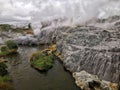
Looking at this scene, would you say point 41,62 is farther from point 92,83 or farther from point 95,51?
point 92,83

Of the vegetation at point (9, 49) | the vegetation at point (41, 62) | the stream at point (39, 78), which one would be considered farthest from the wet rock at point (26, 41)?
the stream at point (39, 78)

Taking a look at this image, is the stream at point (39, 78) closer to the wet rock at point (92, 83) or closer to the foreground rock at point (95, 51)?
the wet rock at point (92, 83)

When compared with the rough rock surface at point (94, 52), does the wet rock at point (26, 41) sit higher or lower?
lower

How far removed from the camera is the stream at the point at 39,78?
54.1m

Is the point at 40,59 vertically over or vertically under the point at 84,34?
under

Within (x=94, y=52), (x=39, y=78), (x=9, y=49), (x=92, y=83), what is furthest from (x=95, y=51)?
(x=9, y=49)

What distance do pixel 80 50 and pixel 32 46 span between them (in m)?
57.4

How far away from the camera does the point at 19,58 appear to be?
86.7m

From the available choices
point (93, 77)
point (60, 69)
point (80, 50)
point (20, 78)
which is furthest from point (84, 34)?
point (20, 78)

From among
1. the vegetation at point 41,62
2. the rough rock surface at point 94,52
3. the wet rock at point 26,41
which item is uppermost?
the rough rock surface at point 94,52

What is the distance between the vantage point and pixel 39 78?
60500mm

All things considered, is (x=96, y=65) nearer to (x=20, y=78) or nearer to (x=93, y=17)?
(x=20, y=78)

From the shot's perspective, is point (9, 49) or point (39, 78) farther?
point (9, 49)

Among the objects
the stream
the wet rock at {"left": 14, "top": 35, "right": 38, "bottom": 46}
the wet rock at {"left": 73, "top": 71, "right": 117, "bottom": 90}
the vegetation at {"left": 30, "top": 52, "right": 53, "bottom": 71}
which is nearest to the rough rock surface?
the wet rock at {"left": 73, "top": 71, "right": 117, "bottom": 90}
